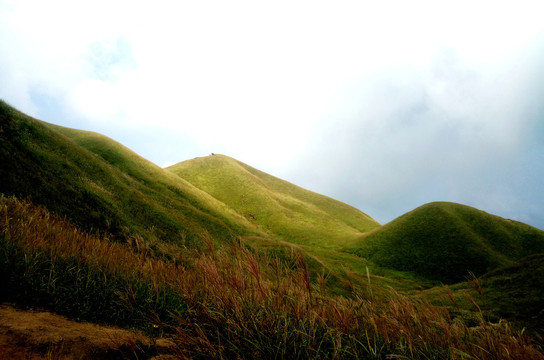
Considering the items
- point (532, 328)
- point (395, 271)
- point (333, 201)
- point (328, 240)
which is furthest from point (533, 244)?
point (333, 201)

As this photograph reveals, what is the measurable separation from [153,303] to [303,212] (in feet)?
251

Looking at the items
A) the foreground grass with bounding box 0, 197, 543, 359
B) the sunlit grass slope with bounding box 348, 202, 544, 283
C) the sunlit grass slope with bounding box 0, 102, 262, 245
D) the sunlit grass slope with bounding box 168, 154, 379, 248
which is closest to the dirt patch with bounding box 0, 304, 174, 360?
the foreground grass with bounding box 0, 197, 543, 359

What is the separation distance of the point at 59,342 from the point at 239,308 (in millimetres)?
2353

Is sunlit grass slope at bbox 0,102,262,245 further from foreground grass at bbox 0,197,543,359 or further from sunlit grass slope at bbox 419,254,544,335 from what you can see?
sunlit grass slope at bbox 419,254,544,335

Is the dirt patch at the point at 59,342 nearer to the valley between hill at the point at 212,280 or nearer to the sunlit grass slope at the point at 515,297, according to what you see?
the valley between hill at the point at 212,280

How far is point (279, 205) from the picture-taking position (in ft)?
255

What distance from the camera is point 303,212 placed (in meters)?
79.8

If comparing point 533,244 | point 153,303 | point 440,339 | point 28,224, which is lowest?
point 153,303

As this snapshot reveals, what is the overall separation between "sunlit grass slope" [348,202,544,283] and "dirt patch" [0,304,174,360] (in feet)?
156

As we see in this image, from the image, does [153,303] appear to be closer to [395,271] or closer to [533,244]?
[395,271]

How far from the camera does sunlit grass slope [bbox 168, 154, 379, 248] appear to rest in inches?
2506

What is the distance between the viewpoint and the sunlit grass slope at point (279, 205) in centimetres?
6366

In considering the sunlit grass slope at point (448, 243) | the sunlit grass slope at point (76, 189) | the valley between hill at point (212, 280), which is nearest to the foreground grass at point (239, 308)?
the valley between hill at point (212, 280)

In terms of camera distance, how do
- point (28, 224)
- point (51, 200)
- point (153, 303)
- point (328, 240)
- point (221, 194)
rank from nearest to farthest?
point (153, 303)
point (28, 224)
point (51, 200)
point (328, 240)
point (221, 194)
